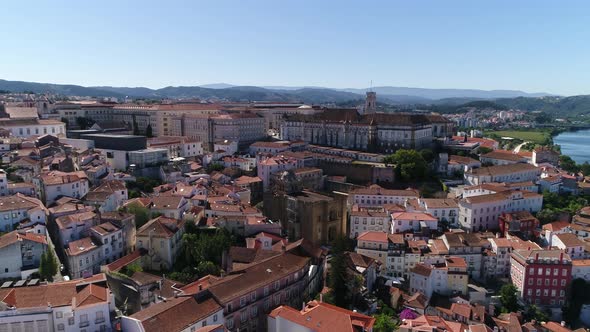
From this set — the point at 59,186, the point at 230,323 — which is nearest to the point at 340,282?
the point at 230,323

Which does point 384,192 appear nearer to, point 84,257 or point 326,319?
point 326,319

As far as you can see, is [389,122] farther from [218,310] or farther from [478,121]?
[478,121]

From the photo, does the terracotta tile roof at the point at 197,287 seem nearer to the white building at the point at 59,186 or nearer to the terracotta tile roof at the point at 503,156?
the white building at the point at 59,186

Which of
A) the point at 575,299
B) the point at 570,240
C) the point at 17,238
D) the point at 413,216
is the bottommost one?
the point at 575,299

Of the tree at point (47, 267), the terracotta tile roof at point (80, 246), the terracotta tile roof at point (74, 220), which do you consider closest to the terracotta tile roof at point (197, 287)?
the terracotta tile roof at point (80, 246)

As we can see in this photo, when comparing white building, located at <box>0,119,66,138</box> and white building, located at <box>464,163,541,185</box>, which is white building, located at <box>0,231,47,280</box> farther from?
white building, located at <box>464,163,541,185</box>

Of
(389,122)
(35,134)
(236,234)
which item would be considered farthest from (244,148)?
(236,234)
